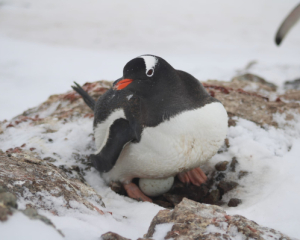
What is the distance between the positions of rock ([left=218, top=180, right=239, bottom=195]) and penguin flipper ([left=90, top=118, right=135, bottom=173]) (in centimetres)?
75

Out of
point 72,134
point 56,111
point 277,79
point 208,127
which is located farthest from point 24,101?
point 277,79

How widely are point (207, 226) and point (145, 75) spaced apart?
36.9 inches

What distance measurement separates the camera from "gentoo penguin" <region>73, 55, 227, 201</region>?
1771 millimetres

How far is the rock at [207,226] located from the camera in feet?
3.44

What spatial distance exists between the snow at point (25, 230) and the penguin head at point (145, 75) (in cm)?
92

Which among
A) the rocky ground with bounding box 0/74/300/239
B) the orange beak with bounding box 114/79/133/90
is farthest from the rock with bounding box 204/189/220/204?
the orange beak with bounding box 114/79/133/90

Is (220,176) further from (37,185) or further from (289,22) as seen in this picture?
(37,185)

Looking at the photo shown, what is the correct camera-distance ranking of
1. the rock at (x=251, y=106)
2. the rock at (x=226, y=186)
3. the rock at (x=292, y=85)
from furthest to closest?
1. the rock at (x=292, y=85)
2. the rock at (x=251, y=106)
3. the rock at (x=226, y=186)

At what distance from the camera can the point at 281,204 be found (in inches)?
63.7

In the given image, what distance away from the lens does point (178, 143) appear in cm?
179

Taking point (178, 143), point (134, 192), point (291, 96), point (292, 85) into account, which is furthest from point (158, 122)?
point (292, 85)

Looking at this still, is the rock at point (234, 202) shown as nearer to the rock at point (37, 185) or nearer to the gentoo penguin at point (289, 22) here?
the rock at point (37, 185)

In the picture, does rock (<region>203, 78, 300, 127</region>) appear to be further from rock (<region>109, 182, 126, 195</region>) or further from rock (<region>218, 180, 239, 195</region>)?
rock (<region>109, 182, 126, 195</region>)

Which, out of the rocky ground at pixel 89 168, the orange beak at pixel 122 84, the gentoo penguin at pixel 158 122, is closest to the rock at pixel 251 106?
the rocky ground at pixel 89 168
